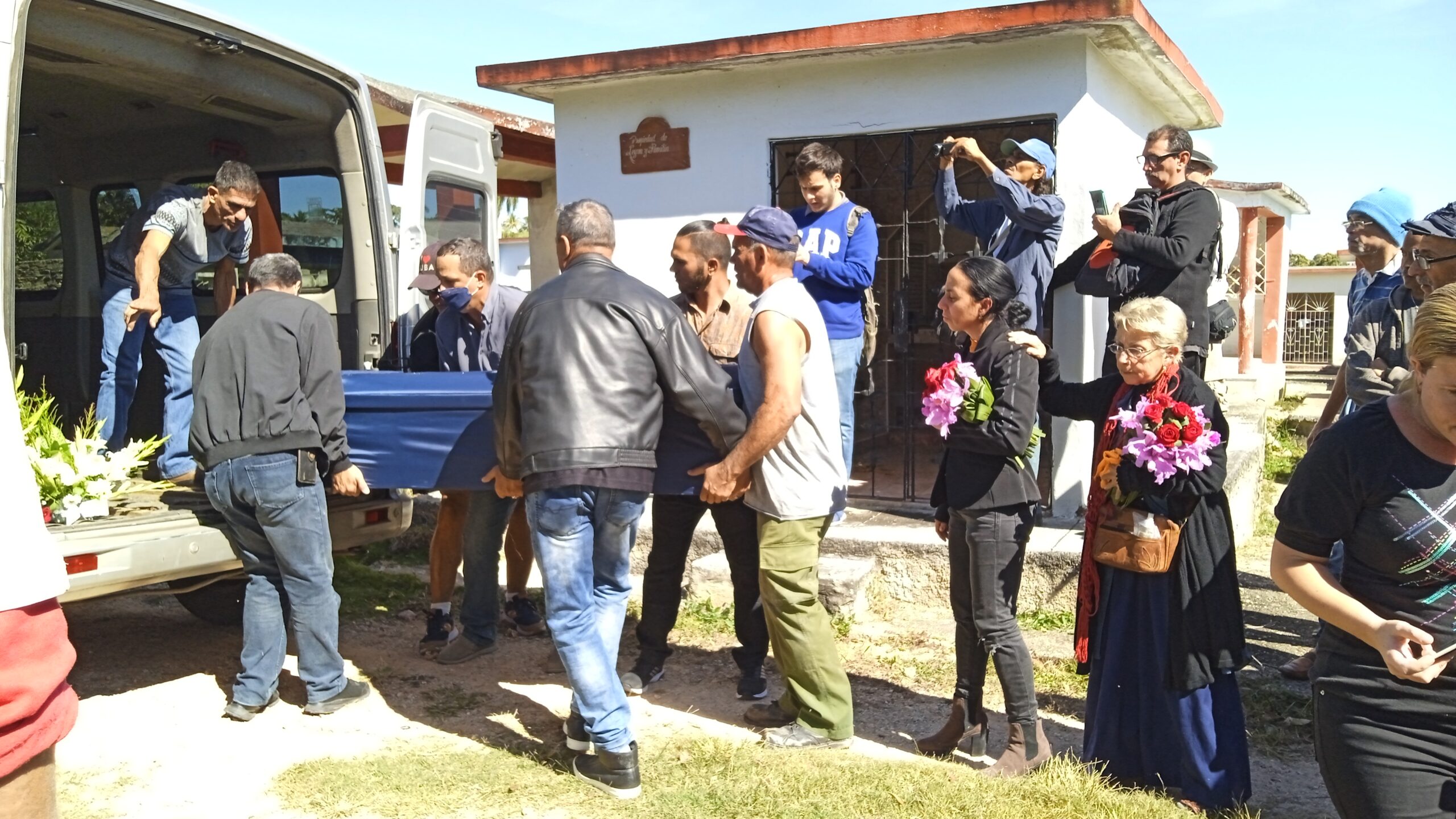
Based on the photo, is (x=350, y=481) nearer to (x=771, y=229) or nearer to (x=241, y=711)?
(x=241, y=711)

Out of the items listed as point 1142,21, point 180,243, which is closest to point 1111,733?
point 1142,21

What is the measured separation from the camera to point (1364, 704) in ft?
8.22

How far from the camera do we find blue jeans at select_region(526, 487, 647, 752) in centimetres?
371

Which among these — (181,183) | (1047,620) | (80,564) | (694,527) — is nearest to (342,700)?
(80,564)

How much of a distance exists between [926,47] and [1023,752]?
3.89m

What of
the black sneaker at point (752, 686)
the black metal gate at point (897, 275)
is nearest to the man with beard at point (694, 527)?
the black sneaker at point (752, 686)

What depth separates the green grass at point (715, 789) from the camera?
346cm

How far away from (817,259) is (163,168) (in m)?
4.04

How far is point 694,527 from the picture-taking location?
4664mm

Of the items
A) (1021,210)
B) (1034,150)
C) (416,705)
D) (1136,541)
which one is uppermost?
(1034,150)

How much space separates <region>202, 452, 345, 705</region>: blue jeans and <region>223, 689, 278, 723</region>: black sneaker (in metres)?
0.02

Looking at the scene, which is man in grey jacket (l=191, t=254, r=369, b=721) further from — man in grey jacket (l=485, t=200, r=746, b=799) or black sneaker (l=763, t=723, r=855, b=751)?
black sneaker (l=763, t=723, r=855, b=751)

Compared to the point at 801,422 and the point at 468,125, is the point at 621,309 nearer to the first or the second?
the point at 801,422

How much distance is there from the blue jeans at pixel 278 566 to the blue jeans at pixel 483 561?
668 mm
